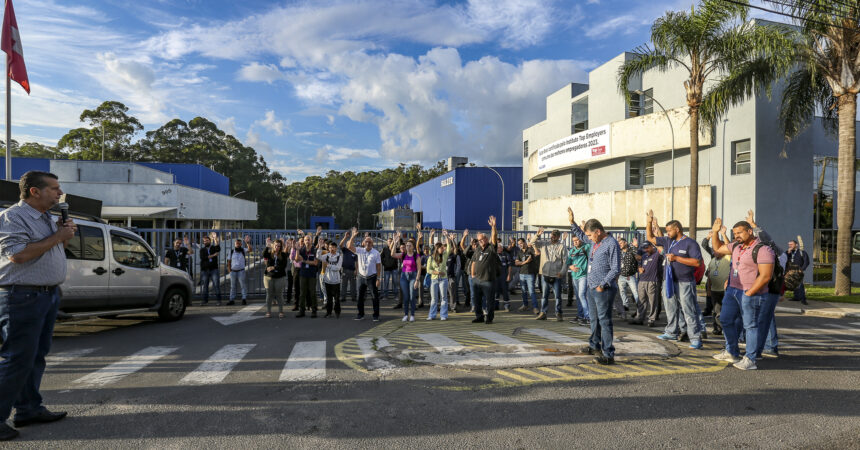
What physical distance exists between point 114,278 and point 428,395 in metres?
7.22

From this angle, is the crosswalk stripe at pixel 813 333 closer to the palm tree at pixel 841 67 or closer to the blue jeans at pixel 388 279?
the palm tree at pixel 841 67

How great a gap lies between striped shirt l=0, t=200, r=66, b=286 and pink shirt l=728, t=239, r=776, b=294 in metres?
7.77

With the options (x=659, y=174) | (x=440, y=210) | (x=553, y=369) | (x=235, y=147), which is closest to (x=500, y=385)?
(x=553, y=369)

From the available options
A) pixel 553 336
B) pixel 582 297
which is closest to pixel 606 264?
pixel 553 336

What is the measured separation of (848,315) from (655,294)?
20.9ft

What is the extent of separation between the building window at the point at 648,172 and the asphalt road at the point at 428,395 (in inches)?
707

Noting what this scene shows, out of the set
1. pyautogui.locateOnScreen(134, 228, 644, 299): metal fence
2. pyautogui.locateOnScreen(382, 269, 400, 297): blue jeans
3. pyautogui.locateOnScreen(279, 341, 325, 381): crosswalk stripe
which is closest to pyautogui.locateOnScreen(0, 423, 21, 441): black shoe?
pyautogui.locateOnScreen(279, 341, 325, 381): crosswalk stripe

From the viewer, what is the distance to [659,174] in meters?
24.5

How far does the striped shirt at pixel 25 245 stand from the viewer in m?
3.94

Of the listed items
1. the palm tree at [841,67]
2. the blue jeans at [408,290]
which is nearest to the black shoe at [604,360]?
the blue jeans at [408,290]

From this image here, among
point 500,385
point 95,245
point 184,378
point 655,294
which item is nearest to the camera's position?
point 500,385

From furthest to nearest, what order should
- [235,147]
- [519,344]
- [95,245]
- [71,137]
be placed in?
[235,147]
[71,137]
[95,245]
[519,344]

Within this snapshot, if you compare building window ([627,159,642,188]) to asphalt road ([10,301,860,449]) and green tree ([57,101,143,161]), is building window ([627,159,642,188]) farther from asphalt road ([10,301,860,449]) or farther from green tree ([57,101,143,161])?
green tree ([57,101,143,161])

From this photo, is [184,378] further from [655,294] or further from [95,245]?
[655,294]
